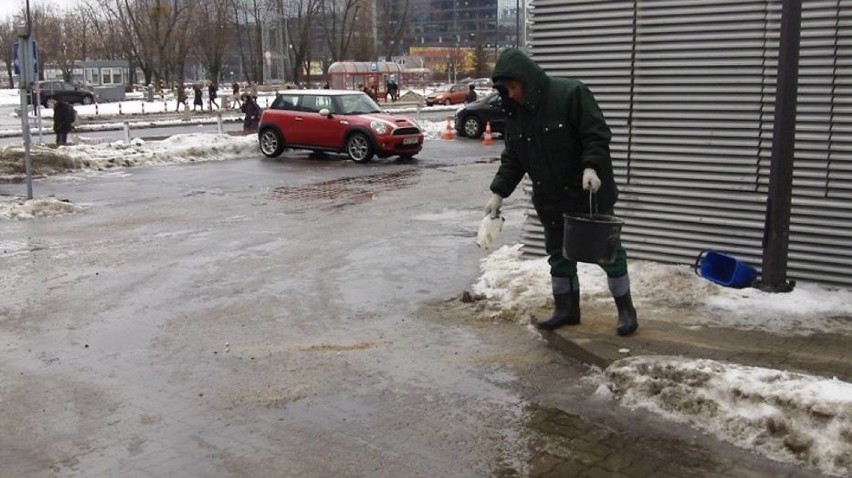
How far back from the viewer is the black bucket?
579cm

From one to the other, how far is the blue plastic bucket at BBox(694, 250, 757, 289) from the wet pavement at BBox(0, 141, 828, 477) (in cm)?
164

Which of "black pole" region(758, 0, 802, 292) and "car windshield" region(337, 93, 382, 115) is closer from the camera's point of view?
"black pole" region(758, 0, 802, 292)

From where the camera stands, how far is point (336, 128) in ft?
69.8

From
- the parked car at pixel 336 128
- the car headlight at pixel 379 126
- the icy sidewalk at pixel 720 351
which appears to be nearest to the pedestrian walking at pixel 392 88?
the parked car at pixel 336 128

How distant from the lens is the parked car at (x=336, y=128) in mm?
20797

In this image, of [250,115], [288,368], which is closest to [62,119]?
[250,115]

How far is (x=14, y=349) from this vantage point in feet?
21.7

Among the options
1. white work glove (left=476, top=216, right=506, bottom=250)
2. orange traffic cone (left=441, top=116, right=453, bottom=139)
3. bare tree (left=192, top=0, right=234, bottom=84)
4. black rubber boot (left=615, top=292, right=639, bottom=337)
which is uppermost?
bare tree (left=192, top=0, right=234, bottom=84)

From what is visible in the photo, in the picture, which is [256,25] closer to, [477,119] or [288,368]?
[477,119]

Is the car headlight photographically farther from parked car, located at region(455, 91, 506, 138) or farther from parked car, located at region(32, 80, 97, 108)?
parked car, located at region(32, 80, 97, 108)

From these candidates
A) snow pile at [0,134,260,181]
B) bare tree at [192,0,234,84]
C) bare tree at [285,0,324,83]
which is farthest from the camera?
bare tree at [285,0,324,83]

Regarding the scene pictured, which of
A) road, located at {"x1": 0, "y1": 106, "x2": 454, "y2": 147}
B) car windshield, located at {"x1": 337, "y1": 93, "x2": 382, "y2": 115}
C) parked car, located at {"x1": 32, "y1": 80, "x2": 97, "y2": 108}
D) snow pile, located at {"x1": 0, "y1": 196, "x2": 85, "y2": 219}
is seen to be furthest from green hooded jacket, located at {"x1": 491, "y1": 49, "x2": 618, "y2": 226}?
parked car, located at {"x1": 32, "y1": 80, "x2": 97, "y2": 108}

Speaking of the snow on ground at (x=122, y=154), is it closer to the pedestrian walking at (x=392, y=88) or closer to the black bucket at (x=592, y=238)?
the black bucket at (x=592, y=238)

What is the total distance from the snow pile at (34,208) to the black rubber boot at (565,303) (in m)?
9.15
